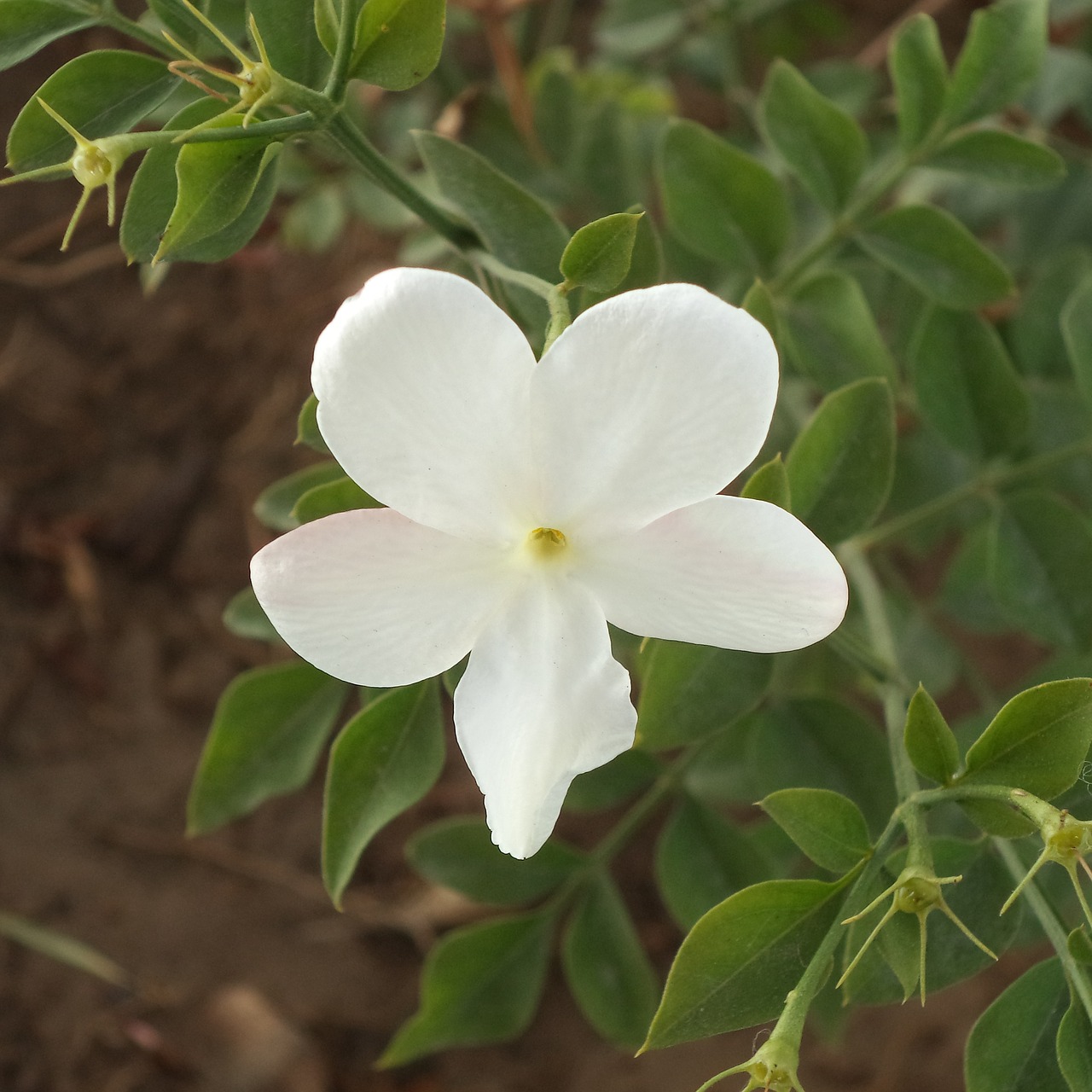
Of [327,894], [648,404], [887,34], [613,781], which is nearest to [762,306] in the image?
[648,404]

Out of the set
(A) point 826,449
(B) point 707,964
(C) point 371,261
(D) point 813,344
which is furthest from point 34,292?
(B) point 707,964

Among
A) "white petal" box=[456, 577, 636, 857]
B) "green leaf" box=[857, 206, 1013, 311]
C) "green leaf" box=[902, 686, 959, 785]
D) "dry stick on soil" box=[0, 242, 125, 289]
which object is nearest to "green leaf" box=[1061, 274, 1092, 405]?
"green leaf" box=[857, 206, 1013, 311]

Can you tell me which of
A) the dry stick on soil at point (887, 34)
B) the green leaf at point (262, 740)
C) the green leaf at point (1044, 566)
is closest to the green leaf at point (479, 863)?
the green leaf at point (262, 740)

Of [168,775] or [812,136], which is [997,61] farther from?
[168,775]

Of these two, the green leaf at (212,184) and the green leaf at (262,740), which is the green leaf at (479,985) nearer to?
the green leaf at (262,740)

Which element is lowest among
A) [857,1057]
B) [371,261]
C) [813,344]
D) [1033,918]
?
[857,1057]

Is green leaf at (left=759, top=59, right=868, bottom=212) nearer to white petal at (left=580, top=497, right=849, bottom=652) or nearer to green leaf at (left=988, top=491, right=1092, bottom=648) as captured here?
green leaf at (left=988, top=491, right=1092, bottom=648)

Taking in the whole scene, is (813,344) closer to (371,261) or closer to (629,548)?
(629,548)
